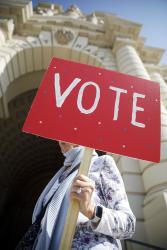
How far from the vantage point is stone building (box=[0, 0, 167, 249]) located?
862cm

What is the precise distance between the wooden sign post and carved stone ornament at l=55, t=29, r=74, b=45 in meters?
8.68

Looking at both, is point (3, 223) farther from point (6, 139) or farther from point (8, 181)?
point (6, 139)

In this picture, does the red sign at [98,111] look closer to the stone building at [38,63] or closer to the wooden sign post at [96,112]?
the wooden sign post at [96,112]

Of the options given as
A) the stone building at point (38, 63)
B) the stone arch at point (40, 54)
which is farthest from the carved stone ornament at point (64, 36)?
the stone arch at point (40, 54)

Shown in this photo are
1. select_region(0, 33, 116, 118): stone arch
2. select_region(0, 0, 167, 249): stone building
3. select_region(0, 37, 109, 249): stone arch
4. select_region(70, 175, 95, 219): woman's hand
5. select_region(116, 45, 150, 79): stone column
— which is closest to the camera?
select_region(70, 175, 95, 219): woman's hand

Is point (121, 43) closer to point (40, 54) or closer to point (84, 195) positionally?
point (40, 54)

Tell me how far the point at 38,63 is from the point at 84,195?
32.1ft

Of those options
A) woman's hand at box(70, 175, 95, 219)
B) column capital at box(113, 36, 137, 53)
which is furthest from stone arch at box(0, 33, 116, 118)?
woman's hand at box(70, 175, 95, 219)

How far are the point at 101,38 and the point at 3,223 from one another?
11.9 metres

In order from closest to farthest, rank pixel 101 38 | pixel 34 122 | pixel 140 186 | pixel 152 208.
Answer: pixel 34 122
pixel 152 208
pixel 140 186
pixel 101 38

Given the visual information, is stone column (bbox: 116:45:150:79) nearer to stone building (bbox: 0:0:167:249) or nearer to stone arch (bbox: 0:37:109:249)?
stone building (bbox: 0:0:167:249)

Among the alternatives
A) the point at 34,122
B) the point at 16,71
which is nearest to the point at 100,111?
the point at 34,122

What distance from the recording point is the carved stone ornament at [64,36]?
11.0 metres

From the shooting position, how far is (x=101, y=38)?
1184 cm
